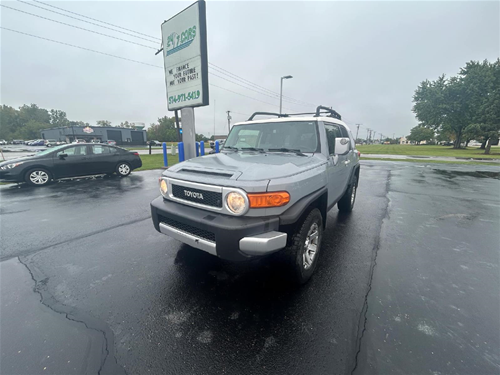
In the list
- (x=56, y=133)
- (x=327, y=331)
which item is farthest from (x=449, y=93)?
(x=56, y=133)

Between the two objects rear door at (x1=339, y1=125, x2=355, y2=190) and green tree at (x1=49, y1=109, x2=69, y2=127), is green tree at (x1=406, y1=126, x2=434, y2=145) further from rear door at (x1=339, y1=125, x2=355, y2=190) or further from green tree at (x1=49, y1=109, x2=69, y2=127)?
green tree at (x1=49, y1=109, x2=69, y2=127)

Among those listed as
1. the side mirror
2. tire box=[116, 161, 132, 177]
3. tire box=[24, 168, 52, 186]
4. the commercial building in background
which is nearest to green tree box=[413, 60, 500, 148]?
the side mirror

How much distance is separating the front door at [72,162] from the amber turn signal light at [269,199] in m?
9.15

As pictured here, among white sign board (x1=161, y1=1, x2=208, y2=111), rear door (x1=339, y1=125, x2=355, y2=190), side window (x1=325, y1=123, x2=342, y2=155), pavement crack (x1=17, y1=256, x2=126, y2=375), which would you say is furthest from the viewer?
white sign board (x1=161, y1=1, x2=208, y2=111)

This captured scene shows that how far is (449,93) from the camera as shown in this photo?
38.0m

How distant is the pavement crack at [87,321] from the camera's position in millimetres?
1769

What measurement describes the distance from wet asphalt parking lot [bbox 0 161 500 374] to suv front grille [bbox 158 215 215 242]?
2.23ft

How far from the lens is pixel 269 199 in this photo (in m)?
2.35

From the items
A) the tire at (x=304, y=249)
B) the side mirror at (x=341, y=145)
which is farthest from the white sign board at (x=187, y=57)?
the tire at (x=304, y=249)

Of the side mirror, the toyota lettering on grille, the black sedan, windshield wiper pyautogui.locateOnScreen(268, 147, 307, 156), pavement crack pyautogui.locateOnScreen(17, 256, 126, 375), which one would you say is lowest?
pavement crack pyautogui.locateOnScreen(17, 256, 126, 375)

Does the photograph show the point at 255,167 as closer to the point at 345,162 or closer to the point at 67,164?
the point at 345,162

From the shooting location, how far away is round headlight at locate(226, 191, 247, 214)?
2330mm

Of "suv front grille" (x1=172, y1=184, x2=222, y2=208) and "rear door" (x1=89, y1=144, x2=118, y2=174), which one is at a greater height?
"suv front grille" (x1=172, y1=184, x2=222, y2=208)

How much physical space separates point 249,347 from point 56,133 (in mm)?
76025
